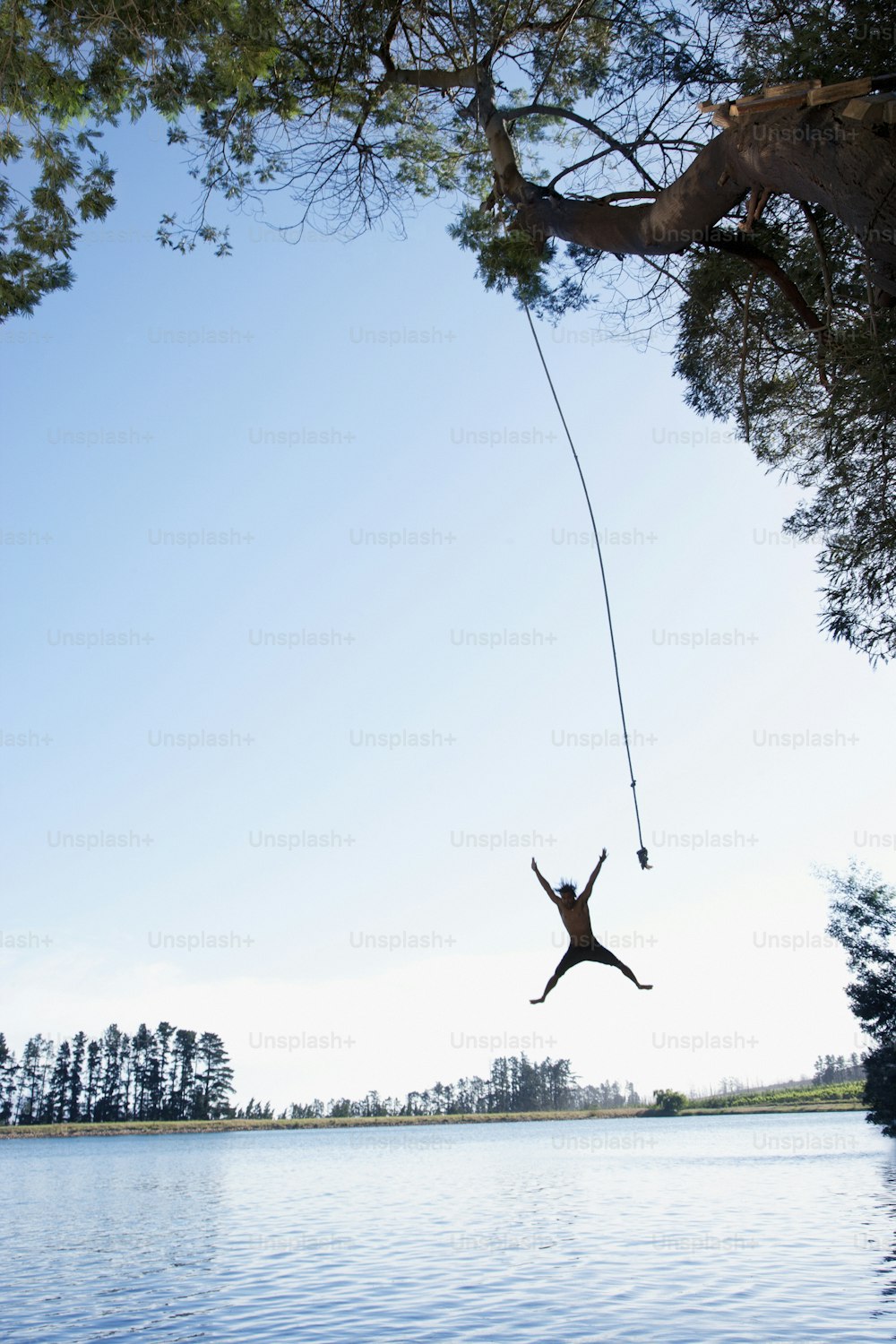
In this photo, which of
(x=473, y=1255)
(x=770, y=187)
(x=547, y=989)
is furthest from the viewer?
(x=473, y=1255)

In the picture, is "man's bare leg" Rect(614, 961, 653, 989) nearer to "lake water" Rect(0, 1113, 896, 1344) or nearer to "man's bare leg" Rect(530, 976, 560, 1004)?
"man's bare leg" Rect(530, 976, 560, 1004)

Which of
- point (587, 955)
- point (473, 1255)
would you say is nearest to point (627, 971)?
point (587, 955)

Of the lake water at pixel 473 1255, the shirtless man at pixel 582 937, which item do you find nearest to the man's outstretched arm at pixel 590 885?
the shirtless man at pixel 582 937

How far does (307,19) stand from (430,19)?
1193 mm

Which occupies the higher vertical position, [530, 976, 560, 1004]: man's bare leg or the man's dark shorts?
the man's dark shorts

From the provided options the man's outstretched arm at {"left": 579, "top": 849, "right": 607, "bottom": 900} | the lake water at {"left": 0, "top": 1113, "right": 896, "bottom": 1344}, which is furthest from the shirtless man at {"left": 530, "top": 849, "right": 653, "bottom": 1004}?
the lake water at {"left": 0, "top": 1113, "right": 896, "bottom": 1344}

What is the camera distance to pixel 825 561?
27.9 ft

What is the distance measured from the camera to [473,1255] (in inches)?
614

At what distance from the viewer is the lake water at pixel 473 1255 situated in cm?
1083

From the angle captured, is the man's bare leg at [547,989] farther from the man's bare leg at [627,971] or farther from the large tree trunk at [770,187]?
the large tree trunk at [770,187]

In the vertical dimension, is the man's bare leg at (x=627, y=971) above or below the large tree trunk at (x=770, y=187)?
below

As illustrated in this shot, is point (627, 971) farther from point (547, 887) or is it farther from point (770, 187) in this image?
point (770, 187)

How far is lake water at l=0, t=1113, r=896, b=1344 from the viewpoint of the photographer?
1083 cm

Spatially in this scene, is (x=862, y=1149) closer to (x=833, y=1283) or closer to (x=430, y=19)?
(x=833, y=1283)
